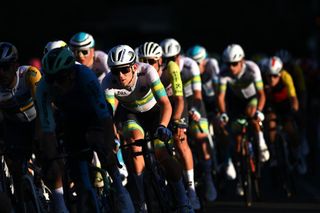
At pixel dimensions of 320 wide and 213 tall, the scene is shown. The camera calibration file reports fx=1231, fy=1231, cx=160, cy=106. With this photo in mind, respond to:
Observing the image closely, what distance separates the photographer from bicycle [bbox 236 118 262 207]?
50.1 feet

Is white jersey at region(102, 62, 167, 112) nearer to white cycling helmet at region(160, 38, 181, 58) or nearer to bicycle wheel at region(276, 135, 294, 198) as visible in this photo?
white cycling helmet at region(160, 38, 181, 58)

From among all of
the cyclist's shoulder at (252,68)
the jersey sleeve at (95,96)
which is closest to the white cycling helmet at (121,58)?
the jersey sleeve at (95,96)

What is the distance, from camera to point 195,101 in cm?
1552

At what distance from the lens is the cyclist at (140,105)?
11.6m

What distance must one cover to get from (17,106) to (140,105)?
126 centimetres

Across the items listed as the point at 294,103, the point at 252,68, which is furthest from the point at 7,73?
the point at 294,103

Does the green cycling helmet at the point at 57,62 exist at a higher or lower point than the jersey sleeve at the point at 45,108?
higher

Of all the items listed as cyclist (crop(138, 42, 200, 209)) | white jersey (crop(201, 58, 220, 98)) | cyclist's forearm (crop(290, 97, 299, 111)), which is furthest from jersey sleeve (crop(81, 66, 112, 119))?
white jersey (crop(201, 58, 220, 98))

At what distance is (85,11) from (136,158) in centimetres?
5161

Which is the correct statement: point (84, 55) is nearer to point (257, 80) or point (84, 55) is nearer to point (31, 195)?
point (257, 80)

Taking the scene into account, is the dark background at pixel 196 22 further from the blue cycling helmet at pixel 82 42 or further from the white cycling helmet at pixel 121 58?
the white cycling helmet at pixel 121 58

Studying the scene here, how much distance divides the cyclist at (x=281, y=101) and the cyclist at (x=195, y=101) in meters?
1.48

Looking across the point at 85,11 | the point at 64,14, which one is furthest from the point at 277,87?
the point at 85,11

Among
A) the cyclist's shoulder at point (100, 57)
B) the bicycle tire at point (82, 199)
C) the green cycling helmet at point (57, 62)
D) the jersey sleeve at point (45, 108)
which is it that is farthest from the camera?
the cyclist's shoulder at point (100, 57)
